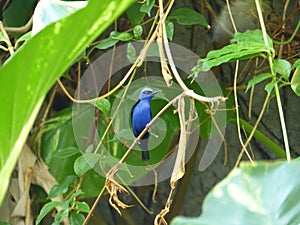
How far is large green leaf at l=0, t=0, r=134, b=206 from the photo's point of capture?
16.0 inches

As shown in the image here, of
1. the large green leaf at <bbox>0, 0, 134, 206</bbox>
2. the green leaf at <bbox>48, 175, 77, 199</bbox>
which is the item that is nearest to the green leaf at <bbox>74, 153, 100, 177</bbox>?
the green leaf at <bbox>48, 175, 77, 199</bbox>

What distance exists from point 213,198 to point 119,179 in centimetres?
88

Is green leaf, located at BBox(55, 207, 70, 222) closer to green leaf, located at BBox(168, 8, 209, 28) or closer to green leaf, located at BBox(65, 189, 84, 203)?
green leaf, located at BBox(65, 189, 84, 203)

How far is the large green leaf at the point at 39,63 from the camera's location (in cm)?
41

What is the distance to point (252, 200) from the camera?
0.40 m

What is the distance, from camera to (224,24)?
145 cm

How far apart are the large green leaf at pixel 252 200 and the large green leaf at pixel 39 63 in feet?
0.37

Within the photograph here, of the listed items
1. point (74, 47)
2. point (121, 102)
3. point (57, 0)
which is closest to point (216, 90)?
point (121, 102)

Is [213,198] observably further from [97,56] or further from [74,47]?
[97,56]

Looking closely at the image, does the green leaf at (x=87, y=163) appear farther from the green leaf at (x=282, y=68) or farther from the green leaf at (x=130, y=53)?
the green leaf at (x=282, y=68)

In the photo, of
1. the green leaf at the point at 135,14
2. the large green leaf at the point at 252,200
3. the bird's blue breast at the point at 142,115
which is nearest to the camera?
the large green leaf at the point at 252,200

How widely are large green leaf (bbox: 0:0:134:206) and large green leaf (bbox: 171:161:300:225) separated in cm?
11

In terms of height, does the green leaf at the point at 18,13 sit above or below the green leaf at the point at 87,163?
above

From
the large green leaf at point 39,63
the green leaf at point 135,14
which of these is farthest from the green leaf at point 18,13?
the large green leaf at point 39,63
